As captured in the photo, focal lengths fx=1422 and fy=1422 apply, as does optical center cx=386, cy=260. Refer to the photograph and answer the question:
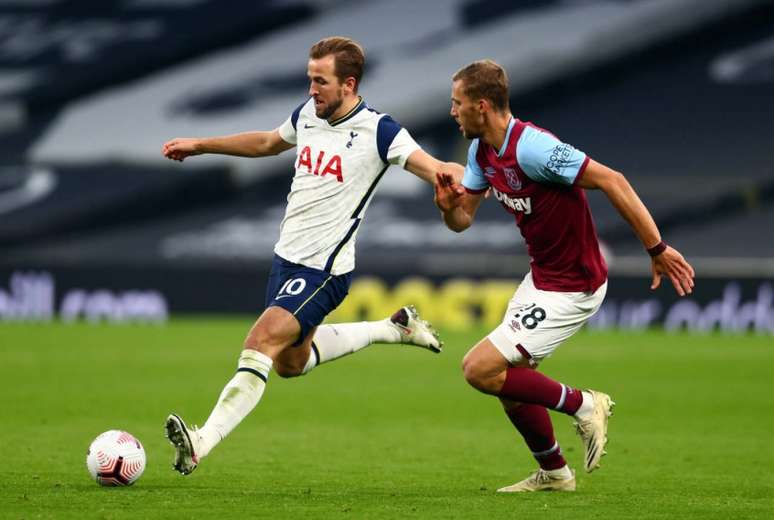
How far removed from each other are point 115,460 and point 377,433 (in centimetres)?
374

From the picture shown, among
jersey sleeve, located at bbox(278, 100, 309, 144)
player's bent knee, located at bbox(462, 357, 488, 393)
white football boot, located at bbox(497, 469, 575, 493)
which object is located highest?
jersey sleeve, located at bbox(278, 100, 309, 144)

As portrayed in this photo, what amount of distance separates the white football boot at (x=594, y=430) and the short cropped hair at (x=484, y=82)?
1.64 metres

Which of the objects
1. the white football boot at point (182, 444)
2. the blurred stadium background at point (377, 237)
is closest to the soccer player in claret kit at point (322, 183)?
the white football boot at point (182, 444)

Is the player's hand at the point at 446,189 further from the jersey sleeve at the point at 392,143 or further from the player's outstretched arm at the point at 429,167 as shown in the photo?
the jersey sleeve at the point at 392,143

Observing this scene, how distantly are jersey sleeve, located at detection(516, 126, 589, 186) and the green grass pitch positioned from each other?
158 centimetres

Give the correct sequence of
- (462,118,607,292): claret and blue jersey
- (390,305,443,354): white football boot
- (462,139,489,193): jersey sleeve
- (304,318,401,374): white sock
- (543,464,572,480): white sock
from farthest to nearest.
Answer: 1. (390,305,443,354): white football boot
2. (304,318,401,374): white sock
3. (543,464,572,480): white sock
4. (462,139,489,193): jersey sleeve
5. (462,118,607,292): claret and blue jersey

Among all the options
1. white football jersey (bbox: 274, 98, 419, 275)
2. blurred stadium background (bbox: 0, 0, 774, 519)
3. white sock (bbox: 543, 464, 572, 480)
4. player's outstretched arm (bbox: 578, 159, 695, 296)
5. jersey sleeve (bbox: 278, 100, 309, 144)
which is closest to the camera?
player's outstretched arm (bbox: 578, 159, 695, 296)

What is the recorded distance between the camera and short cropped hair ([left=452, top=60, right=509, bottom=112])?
7.00 meters

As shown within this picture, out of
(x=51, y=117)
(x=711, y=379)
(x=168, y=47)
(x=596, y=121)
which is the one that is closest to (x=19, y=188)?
(x=51, y=117)

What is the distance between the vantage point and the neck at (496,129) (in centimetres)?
705

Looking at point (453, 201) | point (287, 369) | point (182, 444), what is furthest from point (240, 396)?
point (453, 201)

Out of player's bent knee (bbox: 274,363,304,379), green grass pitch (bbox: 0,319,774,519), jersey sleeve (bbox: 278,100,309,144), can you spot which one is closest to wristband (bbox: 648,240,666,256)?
green grass pitch (bbox: 0,319,774,519)

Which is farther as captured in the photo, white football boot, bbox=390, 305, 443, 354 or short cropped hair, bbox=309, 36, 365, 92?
white football boot, bbox=390, 305, 443, 354

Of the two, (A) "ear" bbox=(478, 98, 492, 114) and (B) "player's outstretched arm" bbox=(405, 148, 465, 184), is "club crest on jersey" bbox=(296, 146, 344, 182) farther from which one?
(A) "ear" bbox=(478, 98, 492, 114)
